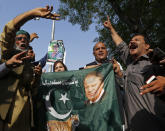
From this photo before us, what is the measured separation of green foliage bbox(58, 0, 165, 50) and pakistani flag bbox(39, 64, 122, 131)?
728 cm

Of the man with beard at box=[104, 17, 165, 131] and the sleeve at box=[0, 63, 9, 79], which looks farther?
the man with beard at box=[104, 17, 165, 131]

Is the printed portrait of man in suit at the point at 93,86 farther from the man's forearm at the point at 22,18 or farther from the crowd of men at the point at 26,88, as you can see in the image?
the man's forearm at the point at 22,18

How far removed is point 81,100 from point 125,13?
957 centimetres

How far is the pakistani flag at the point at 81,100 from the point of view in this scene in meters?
3.13

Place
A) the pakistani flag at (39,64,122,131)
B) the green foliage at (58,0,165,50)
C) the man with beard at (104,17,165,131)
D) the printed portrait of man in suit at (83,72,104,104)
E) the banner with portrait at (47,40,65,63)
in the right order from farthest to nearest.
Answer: the green foliage at (58,0,165,50) < the banner with portrait at (47,40,65,63) < the printed portrait of man in suit at (83,72,104,104) < the pakistani flag at (39,64,122,131) < the man with beard at (104,17,165,131)

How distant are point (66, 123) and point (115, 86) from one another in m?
1.09

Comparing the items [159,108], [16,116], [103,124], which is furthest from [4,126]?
[159,108]

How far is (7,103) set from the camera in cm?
222

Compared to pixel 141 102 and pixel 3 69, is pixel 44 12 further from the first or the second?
pixel 141 102

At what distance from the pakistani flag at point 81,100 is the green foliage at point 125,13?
23.9ft

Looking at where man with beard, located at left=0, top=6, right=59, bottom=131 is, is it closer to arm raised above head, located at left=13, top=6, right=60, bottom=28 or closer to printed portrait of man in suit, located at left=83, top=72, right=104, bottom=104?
arm raised above head, located at left=13, top=6, right=60, bottom=28

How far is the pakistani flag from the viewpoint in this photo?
3.13 m

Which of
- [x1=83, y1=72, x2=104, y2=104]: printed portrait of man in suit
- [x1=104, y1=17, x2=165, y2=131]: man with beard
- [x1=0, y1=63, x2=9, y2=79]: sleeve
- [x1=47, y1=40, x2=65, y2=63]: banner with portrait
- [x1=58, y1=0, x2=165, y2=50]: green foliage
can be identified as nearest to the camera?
[x1=0, y1=63, x2=9, y2=79]: sleeve

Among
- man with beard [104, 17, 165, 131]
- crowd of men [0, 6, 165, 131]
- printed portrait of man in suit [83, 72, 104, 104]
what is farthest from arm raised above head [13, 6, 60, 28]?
printed portrait of man in suit [83, 72, 104, 104]
